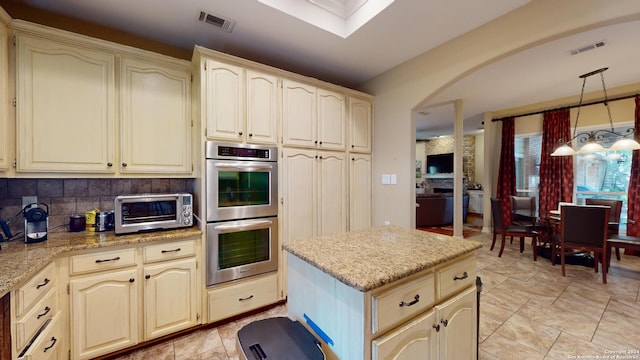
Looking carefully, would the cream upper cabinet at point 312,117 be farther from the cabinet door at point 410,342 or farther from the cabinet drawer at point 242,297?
the cabinet door at point 410,342

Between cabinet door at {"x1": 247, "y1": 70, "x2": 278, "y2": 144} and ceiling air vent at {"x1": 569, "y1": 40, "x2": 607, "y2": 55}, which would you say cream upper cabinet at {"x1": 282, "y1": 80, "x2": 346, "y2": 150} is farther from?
ceiling air vent at {"x1": 569, "y1": 40, "x2": 607, "y2": 55}

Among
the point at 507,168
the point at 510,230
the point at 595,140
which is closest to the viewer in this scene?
the point at 510,230

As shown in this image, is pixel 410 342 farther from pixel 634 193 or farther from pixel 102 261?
pixel 634 193

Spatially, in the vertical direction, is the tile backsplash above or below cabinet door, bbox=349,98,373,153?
below

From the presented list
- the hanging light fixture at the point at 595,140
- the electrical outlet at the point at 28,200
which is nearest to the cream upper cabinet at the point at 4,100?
the electrical outlet at the point at 28,200

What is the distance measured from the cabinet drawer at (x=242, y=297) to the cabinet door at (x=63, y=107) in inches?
54.9

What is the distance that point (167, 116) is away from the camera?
2256 mm

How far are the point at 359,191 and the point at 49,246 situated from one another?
8.99ft

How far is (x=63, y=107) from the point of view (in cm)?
188

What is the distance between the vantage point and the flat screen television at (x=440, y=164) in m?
8.56

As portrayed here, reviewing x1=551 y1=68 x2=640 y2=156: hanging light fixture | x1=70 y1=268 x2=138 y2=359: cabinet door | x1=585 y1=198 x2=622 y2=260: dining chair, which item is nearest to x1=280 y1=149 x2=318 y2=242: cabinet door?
x1=70 y1=268 x2=138 y2=359: cabinet door

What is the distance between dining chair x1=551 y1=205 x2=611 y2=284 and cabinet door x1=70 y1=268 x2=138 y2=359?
15.6ft

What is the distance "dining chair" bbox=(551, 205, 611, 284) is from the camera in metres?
3.01

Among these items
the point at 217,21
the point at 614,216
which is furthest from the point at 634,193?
the point at 217,21
